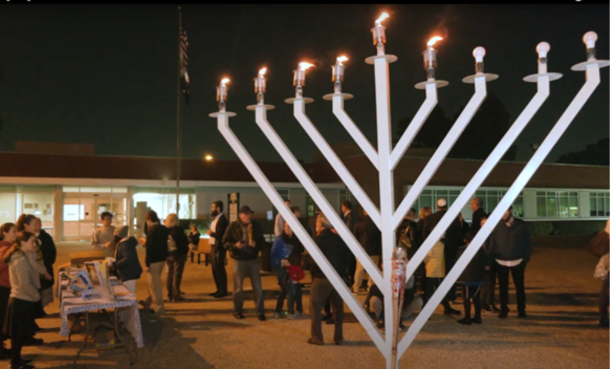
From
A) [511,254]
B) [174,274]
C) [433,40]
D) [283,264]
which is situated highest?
[433,40]

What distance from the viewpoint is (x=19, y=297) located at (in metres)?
5.40

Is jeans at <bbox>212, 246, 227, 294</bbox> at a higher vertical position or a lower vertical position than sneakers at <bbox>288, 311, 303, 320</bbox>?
higher

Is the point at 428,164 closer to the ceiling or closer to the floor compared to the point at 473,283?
closer to the ceiling

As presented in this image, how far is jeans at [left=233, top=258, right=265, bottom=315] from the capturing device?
774cm

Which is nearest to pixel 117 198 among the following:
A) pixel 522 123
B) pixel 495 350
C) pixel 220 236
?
pixel 220 236

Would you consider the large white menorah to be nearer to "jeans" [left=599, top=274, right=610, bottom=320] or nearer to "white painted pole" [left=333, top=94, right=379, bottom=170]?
"white painted pole" [left=333, top=94, right=379, bottom=170]

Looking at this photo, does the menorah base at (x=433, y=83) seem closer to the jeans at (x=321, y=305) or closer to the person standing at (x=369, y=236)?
the jeans at (x=321, y=305)

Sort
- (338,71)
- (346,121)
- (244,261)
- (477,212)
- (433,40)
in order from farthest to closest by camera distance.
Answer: (477,212)
(244,261)
(346,121)
(338,71)
(433,40)

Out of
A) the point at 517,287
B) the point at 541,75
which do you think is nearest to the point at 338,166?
the point at 541,75

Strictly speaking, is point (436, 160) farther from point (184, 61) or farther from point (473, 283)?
point (184, 61)

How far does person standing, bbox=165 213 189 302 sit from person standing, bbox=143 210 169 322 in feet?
2.62

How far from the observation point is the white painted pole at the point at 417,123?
12.7 feet

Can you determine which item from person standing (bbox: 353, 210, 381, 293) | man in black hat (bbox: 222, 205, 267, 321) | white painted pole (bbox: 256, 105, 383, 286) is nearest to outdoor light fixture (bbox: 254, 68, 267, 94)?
white painted pole (bbox: 256, 105, 383, 286)

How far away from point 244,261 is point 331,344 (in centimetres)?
218
